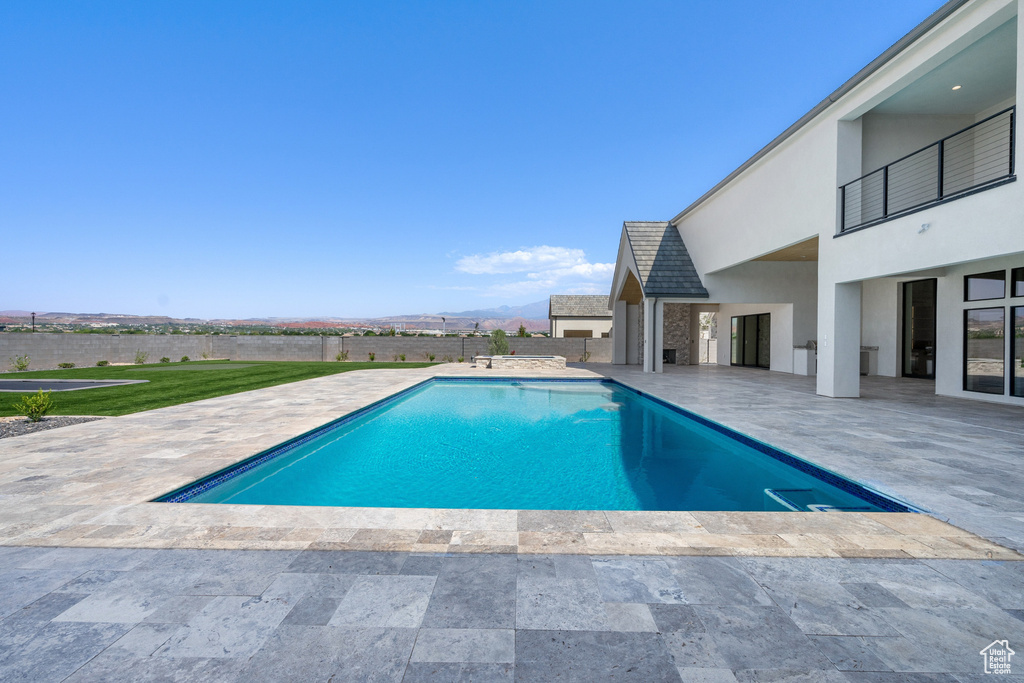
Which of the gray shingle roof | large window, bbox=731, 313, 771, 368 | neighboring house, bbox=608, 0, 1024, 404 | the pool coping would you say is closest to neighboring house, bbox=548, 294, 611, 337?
large window, bbox=731, 313, 771, 368

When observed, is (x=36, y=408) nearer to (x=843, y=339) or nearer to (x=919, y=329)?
(x=843, y=339)

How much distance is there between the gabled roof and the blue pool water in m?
25.6

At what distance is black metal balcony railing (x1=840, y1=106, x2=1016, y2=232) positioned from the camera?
28.9 ft

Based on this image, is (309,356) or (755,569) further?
(309,356)

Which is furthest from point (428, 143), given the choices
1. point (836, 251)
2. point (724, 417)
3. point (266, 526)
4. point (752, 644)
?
point (752, 644)

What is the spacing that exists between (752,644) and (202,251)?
41661mm

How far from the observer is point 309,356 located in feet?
74.4

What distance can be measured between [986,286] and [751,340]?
374 inches

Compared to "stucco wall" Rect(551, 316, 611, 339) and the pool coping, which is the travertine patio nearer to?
the pool coping

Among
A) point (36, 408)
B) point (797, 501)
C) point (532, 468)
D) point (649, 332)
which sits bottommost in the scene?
point (532, 468)

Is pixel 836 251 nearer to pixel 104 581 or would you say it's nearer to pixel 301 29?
pixel 104 581

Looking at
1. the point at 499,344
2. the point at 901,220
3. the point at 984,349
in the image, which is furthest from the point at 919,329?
the point at 499,344

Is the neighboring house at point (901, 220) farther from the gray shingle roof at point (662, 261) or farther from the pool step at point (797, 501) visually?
the pool step at point (797, 501)

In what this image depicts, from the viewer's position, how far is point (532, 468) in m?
5.45
